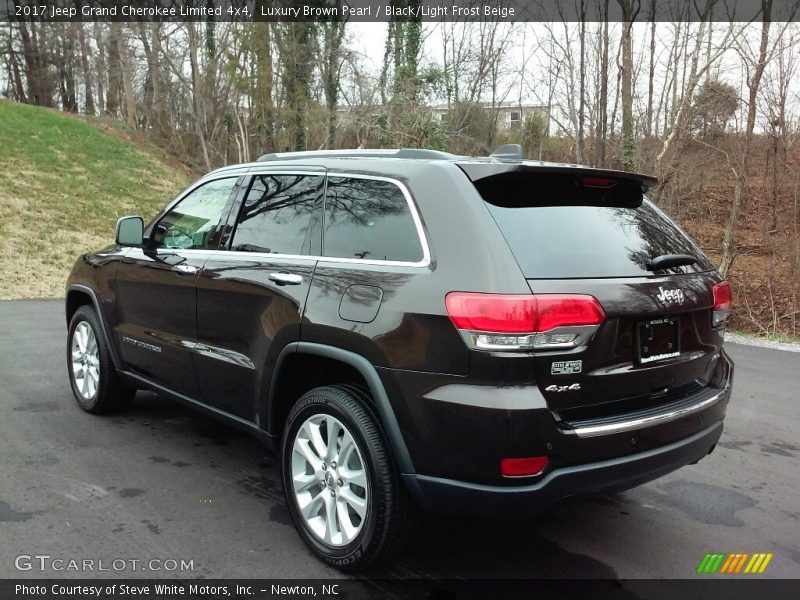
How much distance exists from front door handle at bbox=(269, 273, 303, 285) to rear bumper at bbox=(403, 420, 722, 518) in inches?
41.4

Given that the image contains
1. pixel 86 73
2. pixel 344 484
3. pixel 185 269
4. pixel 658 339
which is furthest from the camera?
pixel 86 73

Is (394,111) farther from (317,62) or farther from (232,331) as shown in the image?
(232,331)

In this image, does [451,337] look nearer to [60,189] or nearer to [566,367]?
[566,367]

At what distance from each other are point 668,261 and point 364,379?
1427 mm

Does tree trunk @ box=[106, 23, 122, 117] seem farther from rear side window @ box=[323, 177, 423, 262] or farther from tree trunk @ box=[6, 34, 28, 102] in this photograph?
rear side window @ box=[323, 177, 423, 262]

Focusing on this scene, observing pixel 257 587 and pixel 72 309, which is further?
pixel 72 309

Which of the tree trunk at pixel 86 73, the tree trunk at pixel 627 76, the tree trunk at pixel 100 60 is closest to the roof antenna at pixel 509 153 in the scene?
the tree trunk at pixel 627 76

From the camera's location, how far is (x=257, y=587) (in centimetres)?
282

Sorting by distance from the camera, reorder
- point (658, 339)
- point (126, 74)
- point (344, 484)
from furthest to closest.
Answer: point (126, 74)
point (344, 484)
point (658, 339)

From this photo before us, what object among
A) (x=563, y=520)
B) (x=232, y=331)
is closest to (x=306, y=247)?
(x=232, y=331)

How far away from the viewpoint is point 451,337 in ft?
8.36

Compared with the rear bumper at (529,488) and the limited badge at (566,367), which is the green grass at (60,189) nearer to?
the rear bumper at (529,488)

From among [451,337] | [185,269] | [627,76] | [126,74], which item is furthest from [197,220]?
[126,74]

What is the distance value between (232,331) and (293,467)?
0.82 m
